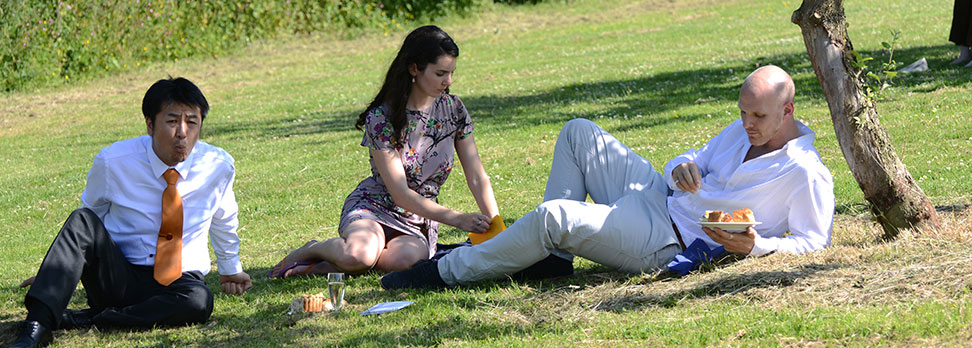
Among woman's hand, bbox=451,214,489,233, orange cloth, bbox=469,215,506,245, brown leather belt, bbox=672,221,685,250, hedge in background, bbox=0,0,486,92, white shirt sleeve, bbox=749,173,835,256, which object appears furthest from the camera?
hedge in background, bbox=0,0,486,92

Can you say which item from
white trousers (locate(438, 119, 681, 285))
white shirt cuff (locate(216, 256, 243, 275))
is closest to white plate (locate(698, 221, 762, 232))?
white trousers (locate(438, 119, 681, 285))

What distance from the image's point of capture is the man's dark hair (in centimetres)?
475

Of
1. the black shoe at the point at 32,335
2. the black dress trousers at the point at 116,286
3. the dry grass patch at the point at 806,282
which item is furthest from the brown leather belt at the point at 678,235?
the black shoe at the point at 32,335

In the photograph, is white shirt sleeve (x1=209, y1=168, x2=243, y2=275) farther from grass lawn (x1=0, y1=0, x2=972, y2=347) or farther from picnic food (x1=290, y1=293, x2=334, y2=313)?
picnic food (x1=290, y1=293, x2=334, y2=313)

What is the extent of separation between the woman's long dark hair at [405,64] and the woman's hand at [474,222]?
26.0 inches

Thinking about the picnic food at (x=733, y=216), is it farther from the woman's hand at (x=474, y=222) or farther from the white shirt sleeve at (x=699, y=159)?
the woman's hand at (x=474, y=222)

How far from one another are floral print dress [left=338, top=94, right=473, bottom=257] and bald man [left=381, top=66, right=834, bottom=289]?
59 centimetres

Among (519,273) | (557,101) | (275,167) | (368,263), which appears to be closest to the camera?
(519,273)

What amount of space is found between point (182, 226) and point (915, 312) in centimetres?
337

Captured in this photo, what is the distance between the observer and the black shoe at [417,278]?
5352 mm

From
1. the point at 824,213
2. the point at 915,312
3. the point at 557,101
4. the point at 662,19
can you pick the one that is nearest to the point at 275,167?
the point at 557,101

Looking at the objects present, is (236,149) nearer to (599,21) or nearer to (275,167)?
(275,167)

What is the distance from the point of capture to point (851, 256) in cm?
482

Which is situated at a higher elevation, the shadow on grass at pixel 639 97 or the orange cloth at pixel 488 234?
the orange cloth at pixel 488 234
